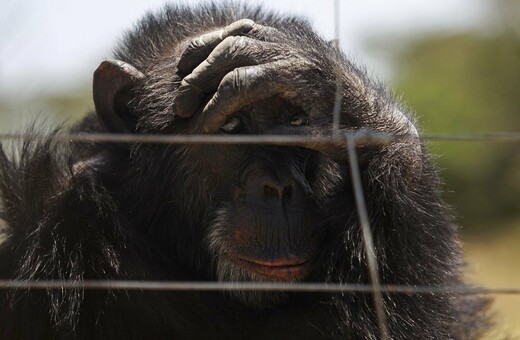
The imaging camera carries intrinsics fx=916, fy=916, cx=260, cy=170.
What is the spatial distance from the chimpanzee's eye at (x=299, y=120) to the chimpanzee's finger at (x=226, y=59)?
9.5 inches

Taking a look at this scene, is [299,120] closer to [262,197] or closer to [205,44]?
[262,197]

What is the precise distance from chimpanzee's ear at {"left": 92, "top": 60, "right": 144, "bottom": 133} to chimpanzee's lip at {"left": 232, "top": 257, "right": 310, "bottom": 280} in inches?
33.6

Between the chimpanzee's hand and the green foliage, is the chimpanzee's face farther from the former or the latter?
the green foliage

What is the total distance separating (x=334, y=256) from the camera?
3.38m

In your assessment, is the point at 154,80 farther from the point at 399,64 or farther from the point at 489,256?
the point at 399,64

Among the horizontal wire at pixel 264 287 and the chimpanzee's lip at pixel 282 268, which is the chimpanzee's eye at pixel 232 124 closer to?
the chimpanzee's lip at pixel 282 268

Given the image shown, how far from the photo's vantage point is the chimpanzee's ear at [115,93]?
12.0 ft

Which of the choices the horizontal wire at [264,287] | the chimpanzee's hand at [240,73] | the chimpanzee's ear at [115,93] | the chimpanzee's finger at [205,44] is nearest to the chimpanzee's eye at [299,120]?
the chimpanzee's hand at [240,73]

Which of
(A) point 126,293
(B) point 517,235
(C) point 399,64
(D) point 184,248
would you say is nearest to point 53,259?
(A) point 126,293

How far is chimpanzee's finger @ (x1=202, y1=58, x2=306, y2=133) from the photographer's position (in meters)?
3.12

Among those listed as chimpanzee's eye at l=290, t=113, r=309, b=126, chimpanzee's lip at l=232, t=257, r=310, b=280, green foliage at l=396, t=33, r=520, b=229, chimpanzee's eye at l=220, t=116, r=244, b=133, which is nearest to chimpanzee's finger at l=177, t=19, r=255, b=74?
chimpanzee's eye at l=220, t=116, r=244, b=133

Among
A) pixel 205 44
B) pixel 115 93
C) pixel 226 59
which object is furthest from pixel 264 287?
pixel 115 93

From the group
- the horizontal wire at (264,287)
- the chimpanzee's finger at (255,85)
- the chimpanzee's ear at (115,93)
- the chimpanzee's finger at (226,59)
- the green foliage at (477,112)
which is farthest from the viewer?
the green foliage at (477,112)

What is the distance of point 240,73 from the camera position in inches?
123
